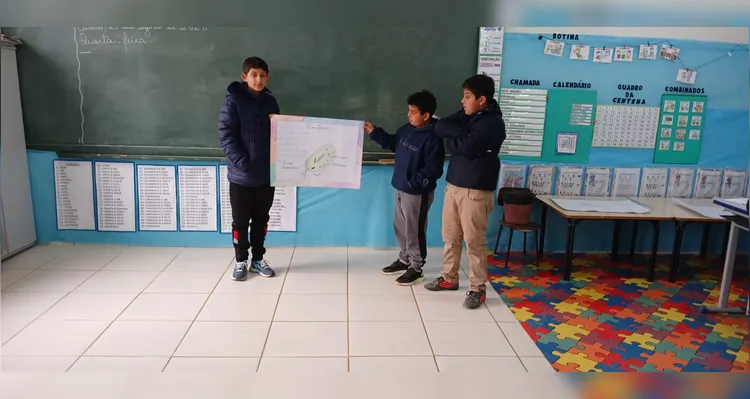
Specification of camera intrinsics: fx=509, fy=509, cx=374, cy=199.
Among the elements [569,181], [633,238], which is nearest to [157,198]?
[569,181]

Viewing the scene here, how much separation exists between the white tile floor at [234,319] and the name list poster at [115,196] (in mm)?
288

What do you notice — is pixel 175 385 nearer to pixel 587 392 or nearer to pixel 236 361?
pixel 587 392

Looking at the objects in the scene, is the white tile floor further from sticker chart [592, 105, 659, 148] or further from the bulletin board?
the bulletin board

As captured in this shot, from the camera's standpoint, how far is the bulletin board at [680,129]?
12.9ft

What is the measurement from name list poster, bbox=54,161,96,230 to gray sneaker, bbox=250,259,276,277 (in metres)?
1.46

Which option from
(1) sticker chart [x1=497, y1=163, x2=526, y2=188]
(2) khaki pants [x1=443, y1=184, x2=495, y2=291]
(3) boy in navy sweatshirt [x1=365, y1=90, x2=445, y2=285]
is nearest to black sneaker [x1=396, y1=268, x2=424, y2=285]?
(3) boy in navy sweatshirt [x1=365, y1=90, x2=445, y2=285]

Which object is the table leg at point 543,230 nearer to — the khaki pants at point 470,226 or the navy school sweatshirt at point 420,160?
the khaki pants at point 470,226

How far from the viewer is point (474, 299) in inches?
119

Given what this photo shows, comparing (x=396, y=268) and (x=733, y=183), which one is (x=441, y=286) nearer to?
(x=396, y=268)

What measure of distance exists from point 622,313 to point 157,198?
11.1 feet

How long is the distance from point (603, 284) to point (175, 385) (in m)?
3.44

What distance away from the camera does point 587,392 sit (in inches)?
19.2

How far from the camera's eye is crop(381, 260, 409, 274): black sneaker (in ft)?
11.7
